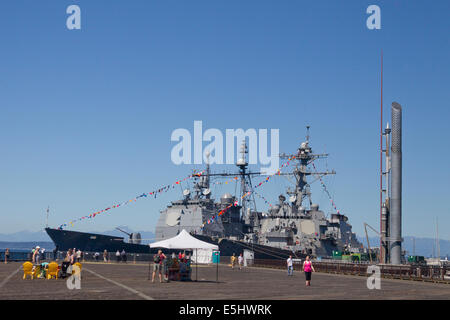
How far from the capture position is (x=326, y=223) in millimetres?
64500

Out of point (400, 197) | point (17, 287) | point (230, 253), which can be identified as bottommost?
point (230, 253)

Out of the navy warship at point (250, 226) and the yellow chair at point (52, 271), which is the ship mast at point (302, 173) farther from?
the yellow chair at point (52, 271)

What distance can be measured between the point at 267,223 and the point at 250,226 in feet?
13.1

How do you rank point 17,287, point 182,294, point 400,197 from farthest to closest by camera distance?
point 400,197, point 17,287, point 182,294

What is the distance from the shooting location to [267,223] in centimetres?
6675

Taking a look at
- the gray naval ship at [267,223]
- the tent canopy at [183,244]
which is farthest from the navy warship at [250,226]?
the tent canopy at [183,244]

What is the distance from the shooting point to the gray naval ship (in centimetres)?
6088

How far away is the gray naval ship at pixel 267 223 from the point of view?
200 ft

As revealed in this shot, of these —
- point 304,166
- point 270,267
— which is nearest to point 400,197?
point 270,267
